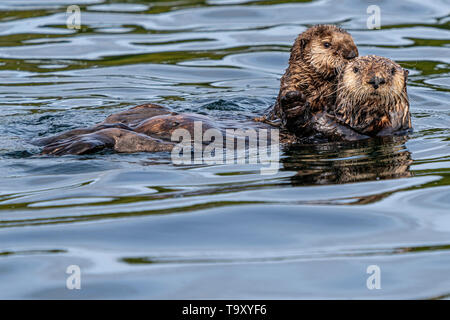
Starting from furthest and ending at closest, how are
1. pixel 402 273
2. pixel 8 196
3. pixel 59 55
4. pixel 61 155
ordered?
pixel 59 55 → pixel 61 155 → pixel 8 196 → pixel 402 273

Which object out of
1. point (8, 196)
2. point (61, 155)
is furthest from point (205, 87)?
point (8, 196)

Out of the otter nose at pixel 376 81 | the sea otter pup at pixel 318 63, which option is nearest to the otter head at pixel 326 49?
the sea otter pup at pixel 318 63

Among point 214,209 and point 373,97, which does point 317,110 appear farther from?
point 214,209

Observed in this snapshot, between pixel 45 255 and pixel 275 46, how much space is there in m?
8.30

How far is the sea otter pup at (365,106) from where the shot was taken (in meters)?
6.62

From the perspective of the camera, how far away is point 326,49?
742 centimetres

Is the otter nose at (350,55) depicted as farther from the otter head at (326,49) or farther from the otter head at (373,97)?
the otter head at (373,97)

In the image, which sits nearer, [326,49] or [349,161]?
[349,161]

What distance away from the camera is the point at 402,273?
3953mm

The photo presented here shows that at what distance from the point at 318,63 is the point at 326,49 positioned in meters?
0.16

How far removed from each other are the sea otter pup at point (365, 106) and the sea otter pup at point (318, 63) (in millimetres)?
312

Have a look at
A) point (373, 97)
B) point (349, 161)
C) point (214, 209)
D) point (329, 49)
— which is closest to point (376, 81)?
point (373, 97)

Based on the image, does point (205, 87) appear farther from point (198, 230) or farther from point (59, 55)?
point (198, 230)
